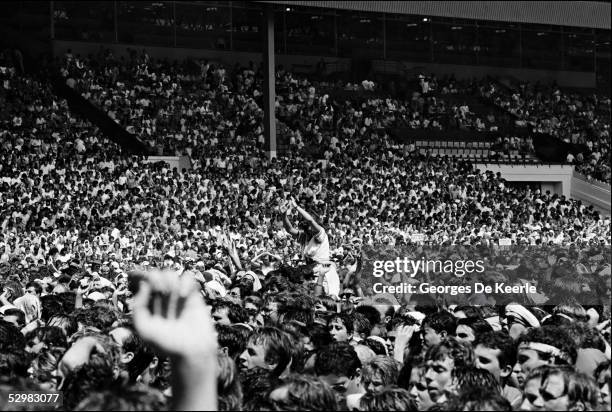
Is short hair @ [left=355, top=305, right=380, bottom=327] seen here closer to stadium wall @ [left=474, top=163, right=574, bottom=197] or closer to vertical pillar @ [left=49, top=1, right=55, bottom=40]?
stadium wall @ [left=474, top=163, right=574, bottom=197]

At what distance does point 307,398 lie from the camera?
545 centimetres

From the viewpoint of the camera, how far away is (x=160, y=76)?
40000mm

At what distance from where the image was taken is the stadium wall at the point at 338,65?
1666 inches

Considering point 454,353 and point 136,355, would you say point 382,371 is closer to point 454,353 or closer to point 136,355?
point 454,353

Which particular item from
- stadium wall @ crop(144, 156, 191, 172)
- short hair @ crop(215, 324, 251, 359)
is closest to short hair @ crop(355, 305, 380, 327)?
short hair @ crop(215, 324, 251, 359)

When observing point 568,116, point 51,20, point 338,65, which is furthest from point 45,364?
point 568,116

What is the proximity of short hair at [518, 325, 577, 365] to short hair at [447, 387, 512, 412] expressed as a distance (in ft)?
5.70

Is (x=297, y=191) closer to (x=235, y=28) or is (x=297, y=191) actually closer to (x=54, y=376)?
(x=235, y=28)

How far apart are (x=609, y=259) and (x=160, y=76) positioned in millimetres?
27574

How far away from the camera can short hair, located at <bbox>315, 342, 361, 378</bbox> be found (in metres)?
7.02

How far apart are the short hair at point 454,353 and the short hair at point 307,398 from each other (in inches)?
48.9

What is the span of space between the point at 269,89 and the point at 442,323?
28.7m

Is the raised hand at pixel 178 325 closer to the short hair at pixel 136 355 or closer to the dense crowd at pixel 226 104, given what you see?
the short hair at pixel 136 355

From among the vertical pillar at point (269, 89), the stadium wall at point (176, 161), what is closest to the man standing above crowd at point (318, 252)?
the stadium wall at point (176, 161)
